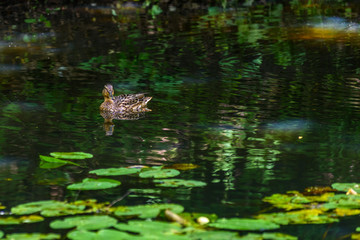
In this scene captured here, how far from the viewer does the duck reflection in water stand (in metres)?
7.62

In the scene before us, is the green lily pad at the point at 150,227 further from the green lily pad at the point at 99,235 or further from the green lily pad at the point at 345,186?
the green lily pad at the point at 345,186

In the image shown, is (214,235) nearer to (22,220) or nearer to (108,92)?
(22,220)

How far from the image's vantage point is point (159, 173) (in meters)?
4.86

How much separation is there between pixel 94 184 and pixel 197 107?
3.12 metres

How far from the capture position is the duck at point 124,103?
766cm

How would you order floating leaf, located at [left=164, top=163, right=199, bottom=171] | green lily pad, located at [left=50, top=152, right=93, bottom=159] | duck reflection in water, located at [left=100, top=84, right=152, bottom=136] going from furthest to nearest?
duck reflection in water, located at [left=100, top=84, right=152, bottom=136], green lily pad, located at [left=50, top=152, right=93, bottom=159], floating leaf, located at [left=164, top=163, right=199, bottom=171]

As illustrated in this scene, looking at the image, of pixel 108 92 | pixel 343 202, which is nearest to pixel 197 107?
pixel 108 92

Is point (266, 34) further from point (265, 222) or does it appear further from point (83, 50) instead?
point (265, 222)

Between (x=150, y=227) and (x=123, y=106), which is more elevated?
(x=150, y=227)

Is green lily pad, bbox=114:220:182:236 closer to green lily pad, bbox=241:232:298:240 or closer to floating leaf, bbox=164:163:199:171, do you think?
green lily pad, bbox=241:232:298:240

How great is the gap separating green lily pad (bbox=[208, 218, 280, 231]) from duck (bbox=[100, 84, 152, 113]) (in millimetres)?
3966

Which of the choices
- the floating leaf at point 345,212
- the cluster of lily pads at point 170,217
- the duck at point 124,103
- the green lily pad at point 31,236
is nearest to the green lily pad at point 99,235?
the cluster of lily pads at point 170,217

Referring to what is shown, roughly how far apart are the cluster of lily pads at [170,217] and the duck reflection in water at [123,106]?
2884mm

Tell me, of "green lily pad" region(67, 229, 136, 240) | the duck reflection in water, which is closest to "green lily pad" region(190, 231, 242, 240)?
"green lily pad" region(67, 229, 136, 240)
